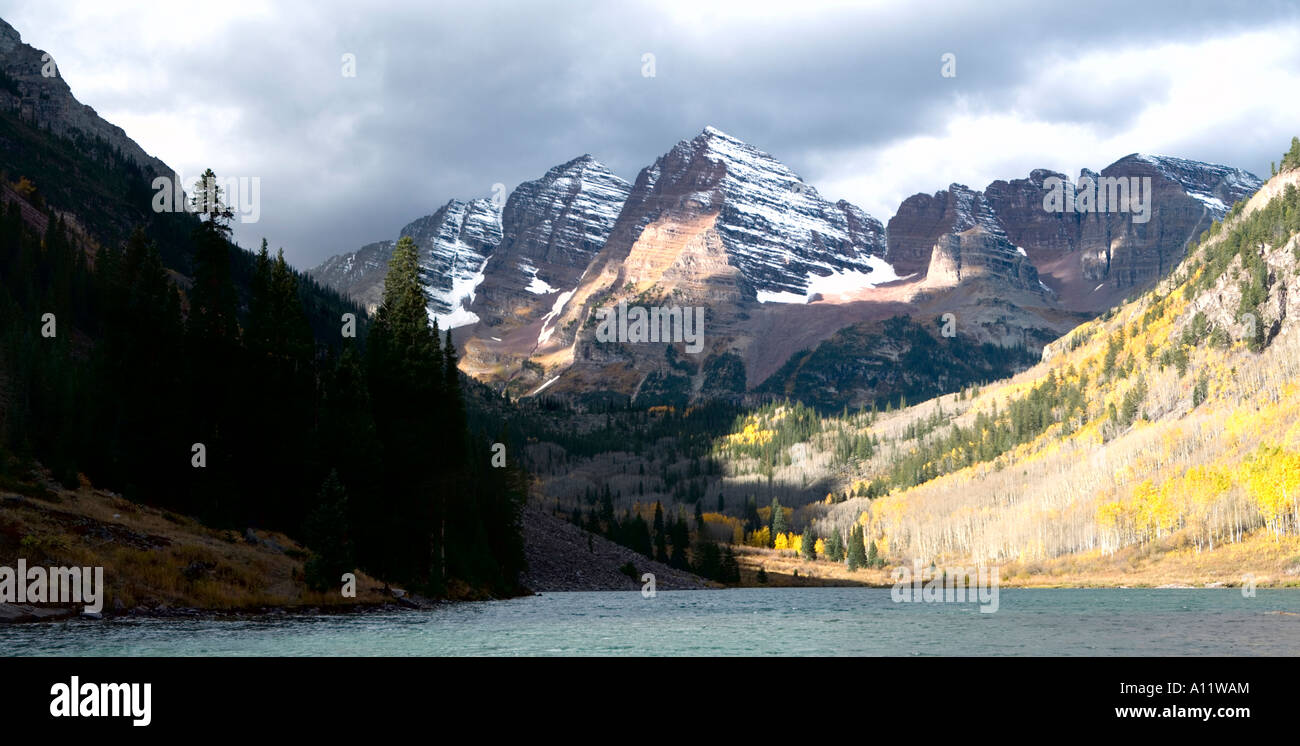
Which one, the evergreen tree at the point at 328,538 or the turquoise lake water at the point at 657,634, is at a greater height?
the evergreen tree at the point at 328,538

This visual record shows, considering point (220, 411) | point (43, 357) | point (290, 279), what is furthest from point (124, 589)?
point (43, 357)

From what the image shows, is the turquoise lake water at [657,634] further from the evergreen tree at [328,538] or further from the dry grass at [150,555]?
the evergreen tree at [328,538]

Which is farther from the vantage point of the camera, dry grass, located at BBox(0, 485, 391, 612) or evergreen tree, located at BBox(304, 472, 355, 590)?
evergreen tree, located at BBox(304, 472, 355, 590)

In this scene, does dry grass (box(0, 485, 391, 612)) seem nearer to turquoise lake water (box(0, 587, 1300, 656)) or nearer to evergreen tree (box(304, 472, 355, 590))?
evergreen tree (box(304, 472, 355, 590))

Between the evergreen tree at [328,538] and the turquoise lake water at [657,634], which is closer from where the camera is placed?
the turquoise lake water at [657,634]

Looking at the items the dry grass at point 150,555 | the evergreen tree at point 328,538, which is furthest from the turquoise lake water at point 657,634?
the evergreen tree at point 328,538

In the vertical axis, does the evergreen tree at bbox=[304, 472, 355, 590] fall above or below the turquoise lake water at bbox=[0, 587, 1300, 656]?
above

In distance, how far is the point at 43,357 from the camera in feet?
349

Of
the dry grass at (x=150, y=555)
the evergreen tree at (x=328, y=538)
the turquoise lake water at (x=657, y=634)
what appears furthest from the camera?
the evergreen tree at (x=328, y=538)

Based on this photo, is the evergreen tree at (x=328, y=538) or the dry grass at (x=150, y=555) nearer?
the dry grass at (x=150, y=555)

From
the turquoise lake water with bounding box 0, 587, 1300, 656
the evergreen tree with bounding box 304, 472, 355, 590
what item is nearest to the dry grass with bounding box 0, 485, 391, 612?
the evergreen tree with bounding box 304, 472, 355, 590

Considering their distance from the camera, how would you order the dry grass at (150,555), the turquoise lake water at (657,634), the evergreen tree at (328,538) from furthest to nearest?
the evergreen tree at (328,538) < the dry grass at (150,555) < the turquoise lake water at (657,634)
